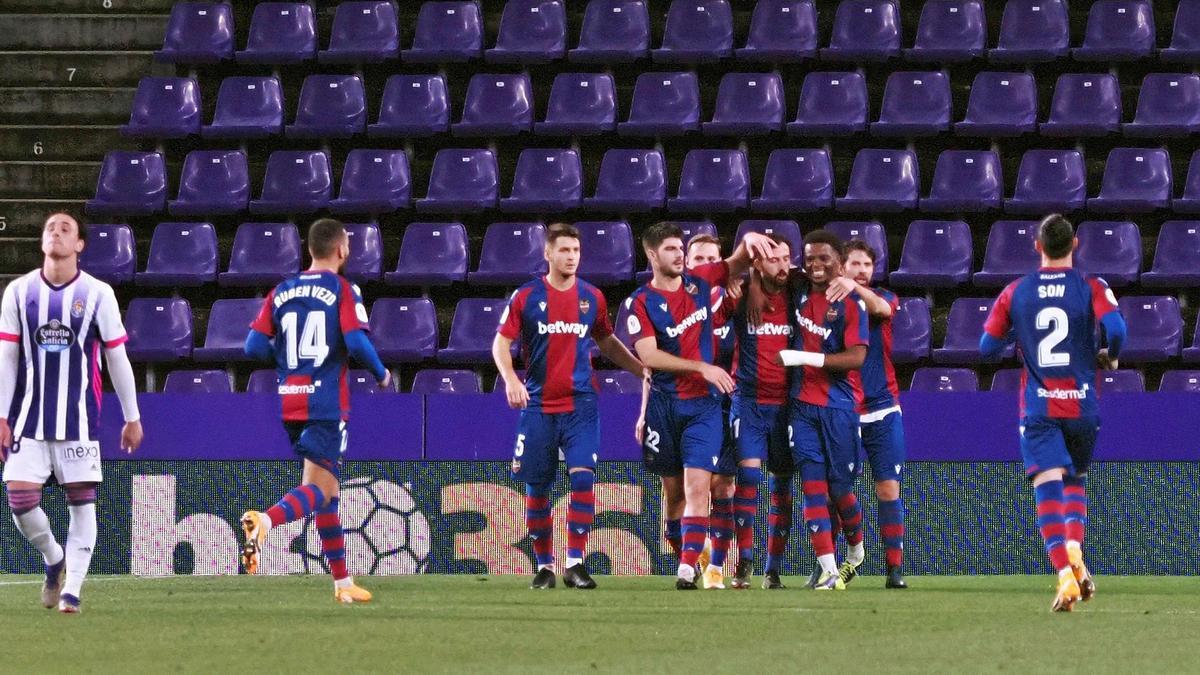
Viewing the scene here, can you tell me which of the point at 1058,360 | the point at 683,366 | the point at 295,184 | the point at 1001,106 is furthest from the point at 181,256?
the point at 1058,360

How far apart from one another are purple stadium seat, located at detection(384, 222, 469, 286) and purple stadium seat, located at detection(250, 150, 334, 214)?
2.92 feet

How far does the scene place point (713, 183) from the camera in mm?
16234

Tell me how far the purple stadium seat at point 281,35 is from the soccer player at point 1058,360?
9.94 meters

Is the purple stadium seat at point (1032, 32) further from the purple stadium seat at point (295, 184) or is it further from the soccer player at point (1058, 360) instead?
the soccer player at point (1058, 360)

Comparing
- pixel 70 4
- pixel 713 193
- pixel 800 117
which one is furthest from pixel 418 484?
pixel 70 4

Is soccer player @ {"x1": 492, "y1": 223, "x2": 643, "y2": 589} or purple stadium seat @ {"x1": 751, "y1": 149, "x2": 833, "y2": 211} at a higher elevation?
purple stadium seat @ {"x1": 751, "y1": 149, "x2": 833, "y2": 211}

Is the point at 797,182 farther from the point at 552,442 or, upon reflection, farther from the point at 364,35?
the point at 552,442

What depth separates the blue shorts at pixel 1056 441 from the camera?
8.98 metres

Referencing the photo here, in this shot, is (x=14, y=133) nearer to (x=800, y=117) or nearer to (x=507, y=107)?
(x=507, y=107)

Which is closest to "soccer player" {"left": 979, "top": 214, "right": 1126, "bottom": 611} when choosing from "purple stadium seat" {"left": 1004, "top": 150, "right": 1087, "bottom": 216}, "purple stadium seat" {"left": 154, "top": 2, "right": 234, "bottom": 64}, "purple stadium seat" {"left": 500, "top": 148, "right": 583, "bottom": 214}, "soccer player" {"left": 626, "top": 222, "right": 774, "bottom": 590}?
"soccer player" {"left": 626, "top": 222, "right": 774, "bottom": 590}

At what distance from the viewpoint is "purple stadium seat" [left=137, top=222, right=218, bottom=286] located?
52.3 feet

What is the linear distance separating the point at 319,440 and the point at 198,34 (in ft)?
30.5

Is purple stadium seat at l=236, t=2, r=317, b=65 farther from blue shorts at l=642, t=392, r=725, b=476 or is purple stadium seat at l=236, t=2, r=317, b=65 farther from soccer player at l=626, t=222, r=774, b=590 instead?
blue shorts at l=642, t=392, r=725, b=476

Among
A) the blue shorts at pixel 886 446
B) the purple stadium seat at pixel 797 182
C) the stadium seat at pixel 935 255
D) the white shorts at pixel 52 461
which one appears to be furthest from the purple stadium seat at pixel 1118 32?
the white shorts at pixel 52 461
